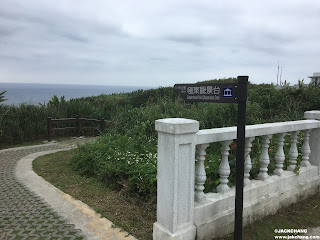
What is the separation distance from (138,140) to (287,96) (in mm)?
6335

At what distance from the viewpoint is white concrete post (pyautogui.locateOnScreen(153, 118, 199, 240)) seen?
285 cm

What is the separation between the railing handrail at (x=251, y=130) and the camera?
317 cm

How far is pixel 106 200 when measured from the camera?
468 centimetres

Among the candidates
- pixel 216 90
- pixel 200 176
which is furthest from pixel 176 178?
pixel 216 90

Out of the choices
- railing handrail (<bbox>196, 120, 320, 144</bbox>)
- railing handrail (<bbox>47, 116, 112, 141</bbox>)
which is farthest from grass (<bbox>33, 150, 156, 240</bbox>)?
railing handrail (<bbox>47, 116, 112, 141</bbox>)

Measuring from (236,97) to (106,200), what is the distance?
9.84ft

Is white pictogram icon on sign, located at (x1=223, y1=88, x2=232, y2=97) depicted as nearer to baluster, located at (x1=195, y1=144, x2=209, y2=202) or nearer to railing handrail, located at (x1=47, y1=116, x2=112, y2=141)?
baluster, located at (x1=195, y1=144, x2=209, y2=202)


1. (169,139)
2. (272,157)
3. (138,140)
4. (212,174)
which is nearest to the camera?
(169,139)

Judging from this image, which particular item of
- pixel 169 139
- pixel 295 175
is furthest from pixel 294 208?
pixel 169 139

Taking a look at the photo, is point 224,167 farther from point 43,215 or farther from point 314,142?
point 43,215

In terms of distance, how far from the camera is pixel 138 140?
20.4 feet

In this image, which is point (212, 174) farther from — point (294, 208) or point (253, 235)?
point (294, 208)

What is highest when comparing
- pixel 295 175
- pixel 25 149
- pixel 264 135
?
pixel 264 135

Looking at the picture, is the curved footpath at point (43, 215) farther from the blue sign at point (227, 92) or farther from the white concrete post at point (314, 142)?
the white concrete post at point (314, 142)
